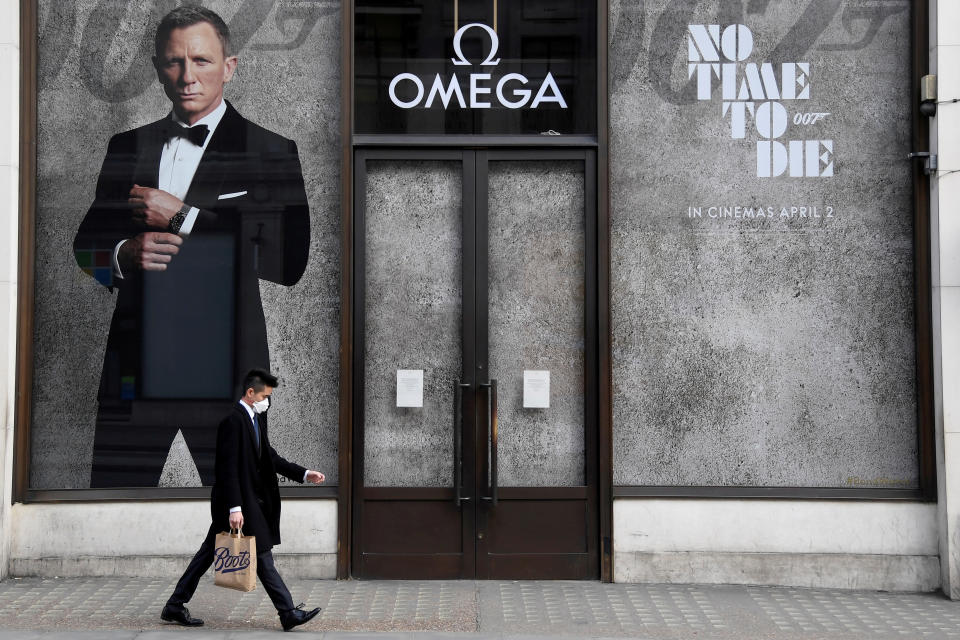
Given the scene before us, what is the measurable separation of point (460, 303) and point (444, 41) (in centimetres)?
226

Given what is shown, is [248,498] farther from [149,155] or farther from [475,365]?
[149,155]

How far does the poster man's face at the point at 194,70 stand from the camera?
26.3 ft

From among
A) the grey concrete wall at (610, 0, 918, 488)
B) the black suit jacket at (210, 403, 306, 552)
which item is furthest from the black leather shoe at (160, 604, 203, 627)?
the grey concrete wall at (610, 0, 918, 488)

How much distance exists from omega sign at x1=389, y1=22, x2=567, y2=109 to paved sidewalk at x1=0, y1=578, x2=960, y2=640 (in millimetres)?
4032

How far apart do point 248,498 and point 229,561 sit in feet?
1.35

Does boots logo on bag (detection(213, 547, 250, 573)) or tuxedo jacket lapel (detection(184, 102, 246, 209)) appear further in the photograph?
tuxedo jacket lapel (detection(184, 102, 246, 209))

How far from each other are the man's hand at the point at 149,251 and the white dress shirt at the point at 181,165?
0.25 ft

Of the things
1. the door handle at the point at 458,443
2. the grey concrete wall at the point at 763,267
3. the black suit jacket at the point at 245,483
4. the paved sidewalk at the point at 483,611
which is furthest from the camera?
the grey concrete wall at the point at 763,267

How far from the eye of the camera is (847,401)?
7.90 metres

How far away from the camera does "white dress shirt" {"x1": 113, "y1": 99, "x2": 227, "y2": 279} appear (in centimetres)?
795

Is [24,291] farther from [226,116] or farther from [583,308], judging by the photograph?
[583,308]

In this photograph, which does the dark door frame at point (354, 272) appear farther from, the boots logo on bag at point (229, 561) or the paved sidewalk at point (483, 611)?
the boots logo on bag at point (229, 561)

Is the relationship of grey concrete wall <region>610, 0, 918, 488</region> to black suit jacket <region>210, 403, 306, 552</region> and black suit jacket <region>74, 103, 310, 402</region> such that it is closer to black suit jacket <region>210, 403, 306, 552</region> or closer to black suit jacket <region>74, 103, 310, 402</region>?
black suit jacket <region>74, 103, 310, 402</region>

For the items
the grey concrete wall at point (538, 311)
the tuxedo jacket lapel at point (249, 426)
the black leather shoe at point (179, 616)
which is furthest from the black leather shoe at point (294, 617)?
the grey concrete wall at point (538, 311)
